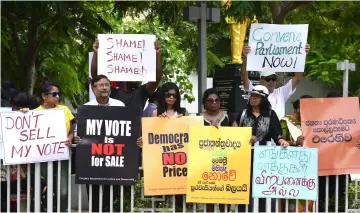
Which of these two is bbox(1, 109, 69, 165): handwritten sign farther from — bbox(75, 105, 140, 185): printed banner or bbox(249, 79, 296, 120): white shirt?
bbox(249, 79, 296, 120): white shirt

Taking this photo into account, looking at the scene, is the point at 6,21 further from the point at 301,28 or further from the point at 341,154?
the point at 341,154

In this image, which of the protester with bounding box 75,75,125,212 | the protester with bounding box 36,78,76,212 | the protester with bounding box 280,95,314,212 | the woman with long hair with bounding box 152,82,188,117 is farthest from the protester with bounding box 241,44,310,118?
the protester with bounding box 36,78,76,212

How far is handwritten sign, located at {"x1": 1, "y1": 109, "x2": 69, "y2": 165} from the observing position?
8.36 meters

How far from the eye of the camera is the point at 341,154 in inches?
348

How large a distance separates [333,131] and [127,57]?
2.69 m

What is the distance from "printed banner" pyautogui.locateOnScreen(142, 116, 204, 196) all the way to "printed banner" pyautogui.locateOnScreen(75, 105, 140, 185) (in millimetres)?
134

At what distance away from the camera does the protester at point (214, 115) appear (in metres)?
8.67

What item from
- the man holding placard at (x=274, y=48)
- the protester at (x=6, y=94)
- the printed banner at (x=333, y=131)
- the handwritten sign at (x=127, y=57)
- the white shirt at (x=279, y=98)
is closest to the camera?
the printed banner at (x=333, y=131)

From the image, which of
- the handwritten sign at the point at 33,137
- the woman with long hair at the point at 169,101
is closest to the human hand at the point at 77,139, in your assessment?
the handwritten sign at the point at 33,137

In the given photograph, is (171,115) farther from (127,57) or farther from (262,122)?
(127,57)

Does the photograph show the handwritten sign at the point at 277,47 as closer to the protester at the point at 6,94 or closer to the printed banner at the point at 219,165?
the printed banner at the point at 219,165

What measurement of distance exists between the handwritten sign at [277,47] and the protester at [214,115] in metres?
1.39

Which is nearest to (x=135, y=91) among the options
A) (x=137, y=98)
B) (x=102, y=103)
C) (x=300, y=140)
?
(x=137, y=98)

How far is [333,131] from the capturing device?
8.85 meters
